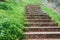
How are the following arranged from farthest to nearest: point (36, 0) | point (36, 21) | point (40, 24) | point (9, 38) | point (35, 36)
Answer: point (36, 0) < point (36, 21) < point (40, 24) < point (35, 36) < point (9, 38)

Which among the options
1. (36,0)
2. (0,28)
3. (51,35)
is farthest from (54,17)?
(36,0)

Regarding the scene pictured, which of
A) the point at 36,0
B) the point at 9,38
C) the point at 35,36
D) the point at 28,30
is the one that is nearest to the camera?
the point at 9,38

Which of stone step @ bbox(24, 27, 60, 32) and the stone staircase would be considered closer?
the stone staircase

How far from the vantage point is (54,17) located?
7855mm

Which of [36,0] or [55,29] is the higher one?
[36,0]

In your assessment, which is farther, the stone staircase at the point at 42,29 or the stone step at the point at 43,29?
the stone step at the point at 43,29

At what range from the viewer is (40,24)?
7047 mm

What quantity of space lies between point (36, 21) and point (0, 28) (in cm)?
314

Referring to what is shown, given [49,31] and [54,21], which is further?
[54,21]

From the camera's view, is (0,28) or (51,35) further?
(51,35)

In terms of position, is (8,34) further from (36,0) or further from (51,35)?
(36,0)

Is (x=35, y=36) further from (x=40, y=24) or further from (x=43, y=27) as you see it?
(x=40, y=24)

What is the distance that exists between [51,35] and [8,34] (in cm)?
183

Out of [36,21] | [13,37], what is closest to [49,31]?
[36,21]
